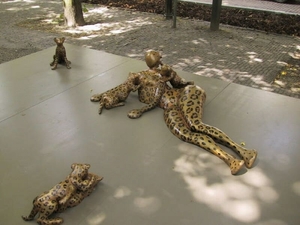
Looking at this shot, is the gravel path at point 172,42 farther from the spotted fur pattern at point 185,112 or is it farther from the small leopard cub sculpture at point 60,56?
the spotted fur pattern at point 185,112

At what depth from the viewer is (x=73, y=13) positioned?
7.60m

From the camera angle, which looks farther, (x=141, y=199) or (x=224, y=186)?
(x=224, y=186)

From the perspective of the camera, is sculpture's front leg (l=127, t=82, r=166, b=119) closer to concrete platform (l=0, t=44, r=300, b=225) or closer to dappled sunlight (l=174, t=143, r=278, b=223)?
concrete platform (l=0, t=44, r=300, b=225)

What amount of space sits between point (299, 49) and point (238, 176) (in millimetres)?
4947

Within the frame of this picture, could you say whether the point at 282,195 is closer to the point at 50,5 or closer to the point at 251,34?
the point at 251,34

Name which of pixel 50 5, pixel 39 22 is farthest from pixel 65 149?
pixel 50 5

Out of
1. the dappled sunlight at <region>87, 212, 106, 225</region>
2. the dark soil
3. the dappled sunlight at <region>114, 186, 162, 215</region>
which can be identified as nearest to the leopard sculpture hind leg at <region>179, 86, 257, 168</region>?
the dappled sunlight at <region>114, 186, 162, 215</region>

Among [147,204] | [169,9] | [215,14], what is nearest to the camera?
[147,204]

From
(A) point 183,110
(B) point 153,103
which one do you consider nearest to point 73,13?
(B) point 153,103

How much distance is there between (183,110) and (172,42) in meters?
4.03

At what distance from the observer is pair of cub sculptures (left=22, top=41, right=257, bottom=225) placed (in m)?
2.01

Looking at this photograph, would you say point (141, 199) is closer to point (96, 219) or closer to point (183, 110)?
point (96, 219)

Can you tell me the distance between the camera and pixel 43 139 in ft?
9.02

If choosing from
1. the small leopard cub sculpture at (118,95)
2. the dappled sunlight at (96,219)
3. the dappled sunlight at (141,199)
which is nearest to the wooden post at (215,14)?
the small leopard cub sculpture at (118,95)
